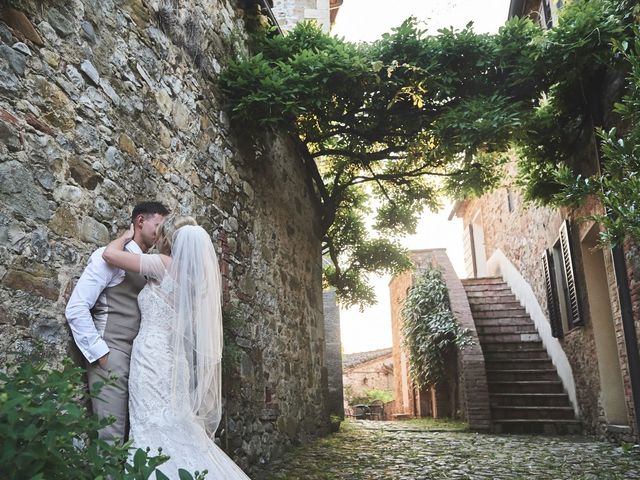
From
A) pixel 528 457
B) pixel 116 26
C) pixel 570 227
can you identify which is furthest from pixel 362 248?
pixel 116 26

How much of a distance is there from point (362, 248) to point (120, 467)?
8.67 metres

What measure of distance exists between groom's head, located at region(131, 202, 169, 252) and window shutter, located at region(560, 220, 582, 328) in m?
5.96

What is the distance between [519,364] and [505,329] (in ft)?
3.21

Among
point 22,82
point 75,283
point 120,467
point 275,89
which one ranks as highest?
point 275,89

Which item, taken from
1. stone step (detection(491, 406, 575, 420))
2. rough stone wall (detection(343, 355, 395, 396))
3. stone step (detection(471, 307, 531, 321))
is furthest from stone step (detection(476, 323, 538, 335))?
rough stone wall (detection(343, 355, 395, 396))

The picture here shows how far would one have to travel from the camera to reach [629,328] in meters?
5.81

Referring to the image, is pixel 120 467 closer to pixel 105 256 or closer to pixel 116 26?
pixel 105 256

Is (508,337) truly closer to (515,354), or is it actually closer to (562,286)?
(515,354)

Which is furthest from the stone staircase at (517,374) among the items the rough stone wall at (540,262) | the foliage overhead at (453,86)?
the foliage overhead at (453,86)

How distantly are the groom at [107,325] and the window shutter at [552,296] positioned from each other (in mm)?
7026

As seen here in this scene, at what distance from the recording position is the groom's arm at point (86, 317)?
284 cm

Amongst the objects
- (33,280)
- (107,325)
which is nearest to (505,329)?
(107,325)

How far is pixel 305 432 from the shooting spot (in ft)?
23.1

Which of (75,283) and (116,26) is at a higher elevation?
(116,26)
